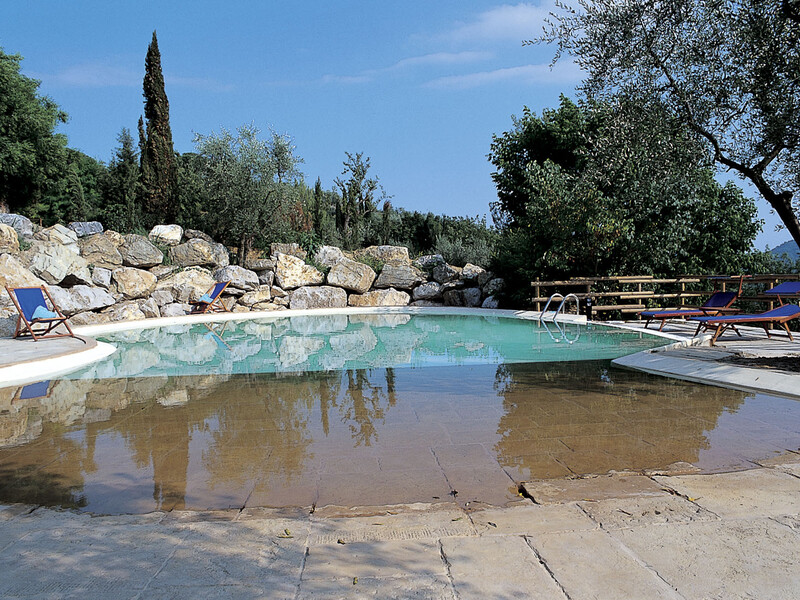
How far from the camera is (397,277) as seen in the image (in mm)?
17531

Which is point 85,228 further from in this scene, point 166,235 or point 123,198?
point 123,198

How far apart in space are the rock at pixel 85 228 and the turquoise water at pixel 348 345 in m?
4.73

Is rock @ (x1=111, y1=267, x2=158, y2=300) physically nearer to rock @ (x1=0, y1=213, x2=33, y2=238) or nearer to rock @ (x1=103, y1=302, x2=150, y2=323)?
rock @ (x1=103, y1=302, x2=150, y2=323)

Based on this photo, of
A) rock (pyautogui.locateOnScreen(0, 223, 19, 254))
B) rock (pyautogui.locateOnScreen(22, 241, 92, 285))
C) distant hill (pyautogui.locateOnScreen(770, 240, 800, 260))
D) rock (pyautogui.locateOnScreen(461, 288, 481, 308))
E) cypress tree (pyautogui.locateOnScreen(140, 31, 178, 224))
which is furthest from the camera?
cypress tree (pyautogui.locateOnScreen(140, 31, 178, 224))

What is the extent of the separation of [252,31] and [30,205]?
11.5 m

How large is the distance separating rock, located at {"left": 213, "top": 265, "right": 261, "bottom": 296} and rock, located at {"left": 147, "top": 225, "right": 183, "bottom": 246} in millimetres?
1590

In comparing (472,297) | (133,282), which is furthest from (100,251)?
(472,297)

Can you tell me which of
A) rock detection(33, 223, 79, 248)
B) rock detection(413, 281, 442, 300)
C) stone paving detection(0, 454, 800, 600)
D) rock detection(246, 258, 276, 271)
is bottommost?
stone paving detection(0, 454, 800, 600)

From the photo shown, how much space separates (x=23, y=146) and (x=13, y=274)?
31.5 ft

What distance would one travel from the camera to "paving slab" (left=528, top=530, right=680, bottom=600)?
1.79 m

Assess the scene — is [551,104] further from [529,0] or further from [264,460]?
[264,460]

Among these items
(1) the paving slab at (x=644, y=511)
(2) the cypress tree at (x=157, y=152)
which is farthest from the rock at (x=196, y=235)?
(1) the paving slab at (x=644, y=511)

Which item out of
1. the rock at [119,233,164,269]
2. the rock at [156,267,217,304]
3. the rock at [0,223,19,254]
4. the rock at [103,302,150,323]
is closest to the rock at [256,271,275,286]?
the rock at [156,267,217,304]

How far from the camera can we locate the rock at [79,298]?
41.1ft
